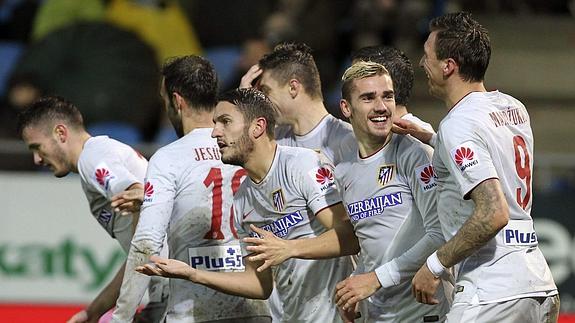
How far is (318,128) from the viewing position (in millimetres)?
7051

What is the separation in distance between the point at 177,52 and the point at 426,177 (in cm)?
794

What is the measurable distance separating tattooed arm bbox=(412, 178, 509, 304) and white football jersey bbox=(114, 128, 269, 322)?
63.5 inches

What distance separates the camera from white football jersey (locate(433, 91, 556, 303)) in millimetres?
5270

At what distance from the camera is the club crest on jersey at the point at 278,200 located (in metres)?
6.14

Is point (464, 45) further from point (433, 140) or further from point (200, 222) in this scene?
point (200, 222)

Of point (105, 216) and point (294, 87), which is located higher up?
point (294, 87)

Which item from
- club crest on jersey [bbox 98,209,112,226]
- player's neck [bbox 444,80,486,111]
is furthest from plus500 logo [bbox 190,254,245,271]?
player's neck [bbox 444,80,486,111]

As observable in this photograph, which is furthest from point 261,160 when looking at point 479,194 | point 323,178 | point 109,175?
point 479,194

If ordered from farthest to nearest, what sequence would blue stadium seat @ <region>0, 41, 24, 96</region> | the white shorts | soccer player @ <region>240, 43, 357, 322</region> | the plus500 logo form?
blue stadium seat @ <region>0, 41, 24, 96</region>
soccer player @ <region>240, 43, 357, 322</region>
the plus500 logo
the white shorts

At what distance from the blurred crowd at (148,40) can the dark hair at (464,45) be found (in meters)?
7.21

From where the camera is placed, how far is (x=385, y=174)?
592cm

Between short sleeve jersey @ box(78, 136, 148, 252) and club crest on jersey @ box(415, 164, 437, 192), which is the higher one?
short sleeve jersey @ box(78, 136, 148, 252)

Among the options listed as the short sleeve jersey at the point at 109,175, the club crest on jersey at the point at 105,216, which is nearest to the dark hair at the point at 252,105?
the short sleeve jersey at the point at 109,175

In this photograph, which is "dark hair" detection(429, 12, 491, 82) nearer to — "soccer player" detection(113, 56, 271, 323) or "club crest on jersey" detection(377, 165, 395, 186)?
"club crest on jersey" detection(377, 165, 395, 186)
